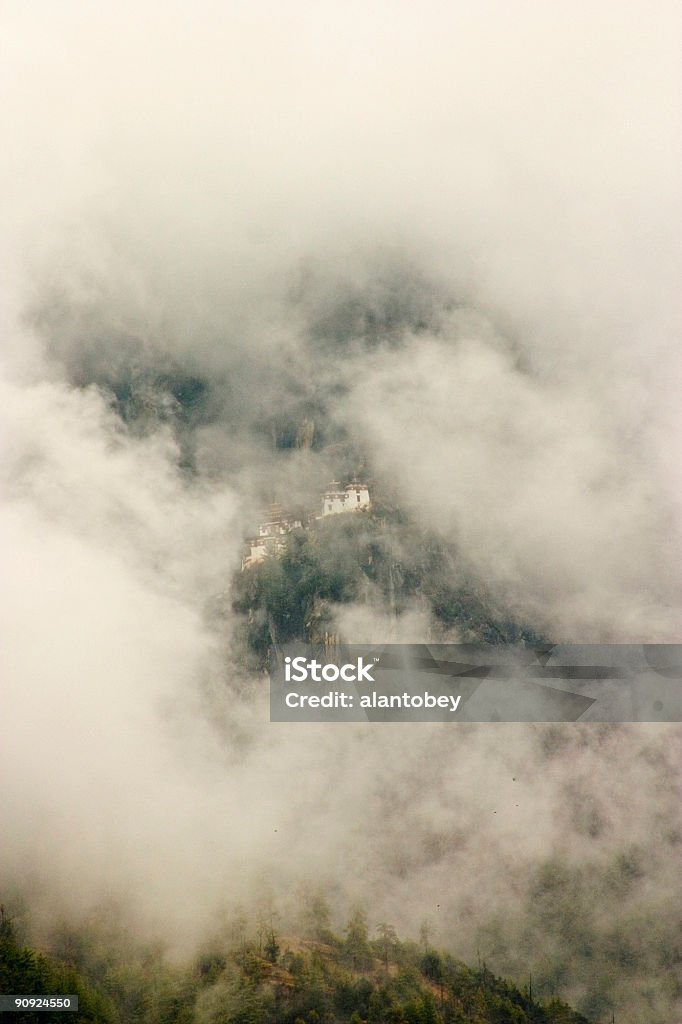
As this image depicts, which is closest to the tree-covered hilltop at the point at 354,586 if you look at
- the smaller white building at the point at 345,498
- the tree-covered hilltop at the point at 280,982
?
the smaller white building at the point at 345,498

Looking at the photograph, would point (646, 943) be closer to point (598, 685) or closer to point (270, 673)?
point (598, 685)

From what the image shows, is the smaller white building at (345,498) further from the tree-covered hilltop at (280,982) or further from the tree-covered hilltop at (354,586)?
the tree-covered hilltop at (280,982)

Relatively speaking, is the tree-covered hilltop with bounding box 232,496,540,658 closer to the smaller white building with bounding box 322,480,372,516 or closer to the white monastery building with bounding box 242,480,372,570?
the white monastery building with bounding box 242,480,372,570

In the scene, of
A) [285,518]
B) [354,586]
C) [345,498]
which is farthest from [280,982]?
[345,498]

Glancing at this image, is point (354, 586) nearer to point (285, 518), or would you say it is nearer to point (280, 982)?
point (285, 518)

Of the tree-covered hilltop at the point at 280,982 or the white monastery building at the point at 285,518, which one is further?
the white monastery building at the point at 285,518
